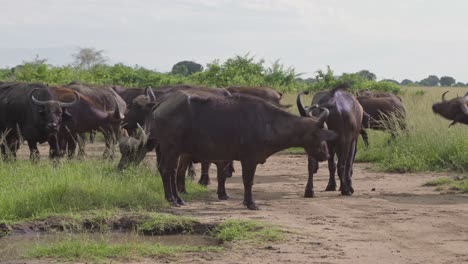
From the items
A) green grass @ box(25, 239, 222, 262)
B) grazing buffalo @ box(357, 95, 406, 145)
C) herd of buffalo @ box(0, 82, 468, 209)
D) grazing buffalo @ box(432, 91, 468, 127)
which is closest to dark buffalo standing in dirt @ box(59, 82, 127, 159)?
herd of buffalo @ box(0, 82, 468, 209)

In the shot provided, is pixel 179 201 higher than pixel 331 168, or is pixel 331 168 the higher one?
pixel 331 168

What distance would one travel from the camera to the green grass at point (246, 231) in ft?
27.9

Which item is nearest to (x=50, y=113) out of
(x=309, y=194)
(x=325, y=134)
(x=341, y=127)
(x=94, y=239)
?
(x=309, y=194)

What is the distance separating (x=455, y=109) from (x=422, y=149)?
166 centimetres

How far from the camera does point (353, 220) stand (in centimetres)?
991

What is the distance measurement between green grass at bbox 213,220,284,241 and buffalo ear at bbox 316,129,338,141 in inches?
82.3

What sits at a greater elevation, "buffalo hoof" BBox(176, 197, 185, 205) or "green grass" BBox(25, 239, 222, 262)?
"buffalo hoof" BBox(176, 197, 185, 205)

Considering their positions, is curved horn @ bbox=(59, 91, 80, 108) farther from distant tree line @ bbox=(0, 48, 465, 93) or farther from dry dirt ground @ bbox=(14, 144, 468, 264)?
distant tree line @ bbox=(0, 48, 465, 93)

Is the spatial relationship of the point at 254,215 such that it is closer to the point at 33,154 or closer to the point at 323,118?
the point at 323,118

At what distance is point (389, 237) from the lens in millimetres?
8758

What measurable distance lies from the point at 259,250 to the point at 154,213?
7.05 feet

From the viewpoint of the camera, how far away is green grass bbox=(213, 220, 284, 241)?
27.9 feet

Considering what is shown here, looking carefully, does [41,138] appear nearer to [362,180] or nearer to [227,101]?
[227,101]

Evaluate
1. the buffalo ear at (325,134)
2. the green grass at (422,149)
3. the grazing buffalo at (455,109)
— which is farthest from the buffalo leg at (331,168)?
the grazing buffalo at (455,109)
